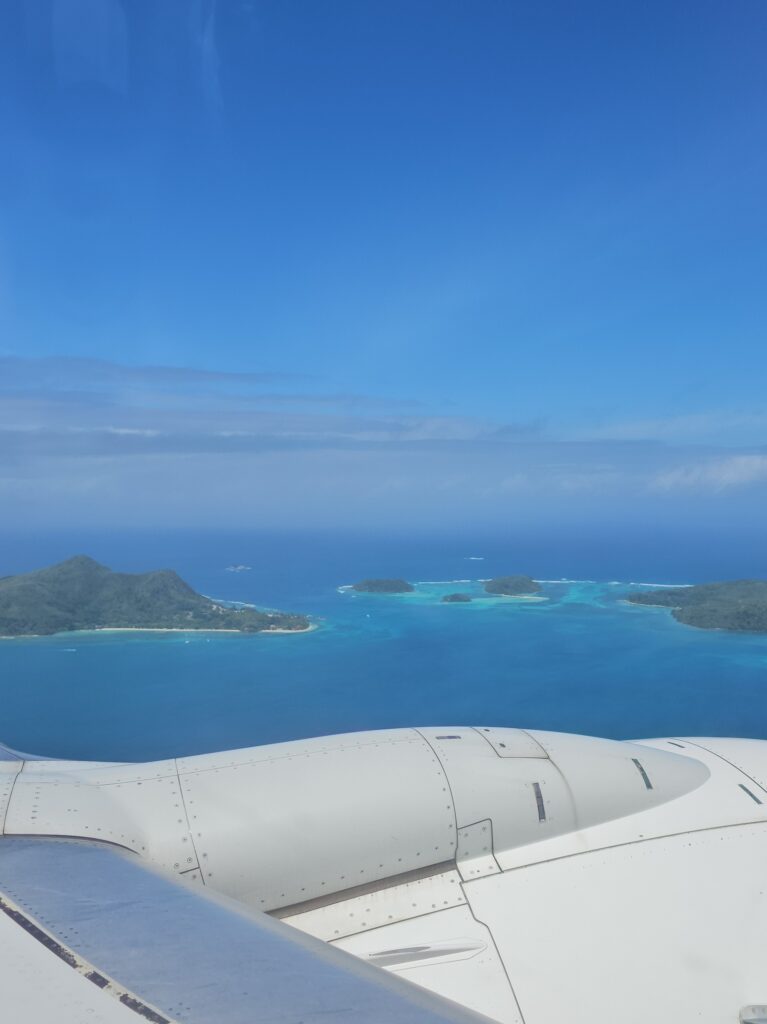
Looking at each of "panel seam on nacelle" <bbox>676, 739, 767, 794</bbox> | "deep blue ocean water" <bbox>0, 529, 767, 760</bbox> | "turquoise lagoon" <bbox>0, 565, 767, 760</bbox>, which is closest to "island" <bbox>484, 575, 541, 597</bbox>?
"deep blue ocean water" <bbox>0, 529, 767, 760</bbox>

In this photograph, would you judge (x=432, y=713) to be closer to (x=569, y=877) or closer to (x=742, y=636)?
(x=569, y=877)

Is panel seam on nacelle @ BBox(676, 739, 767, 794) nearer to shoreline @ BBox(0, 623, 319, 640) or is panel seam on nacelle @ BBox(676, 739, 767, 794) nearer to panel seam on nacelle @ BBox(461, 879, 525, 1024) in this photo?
panel seam on nacelle @ BBox(461, 879, 525, 1024)

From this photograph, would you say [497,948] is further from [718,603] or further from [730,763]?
[718,603]

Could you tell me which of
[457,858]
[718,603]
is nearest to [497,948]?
[457,858]

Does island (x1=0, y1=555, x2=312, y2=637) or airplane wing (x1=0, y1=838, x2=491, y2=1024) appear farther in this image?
island (x1=0, y1=555, x2=312, y2=637)

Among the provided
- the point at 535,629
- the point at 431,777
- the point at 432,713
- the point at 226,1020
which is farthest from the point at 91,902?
the point at 535,629
